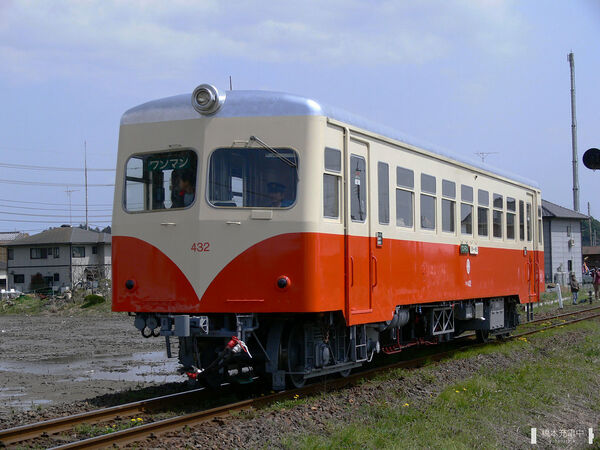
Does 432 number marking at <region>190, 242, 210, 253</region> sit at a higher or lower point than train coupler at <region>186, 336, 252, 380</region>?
higher

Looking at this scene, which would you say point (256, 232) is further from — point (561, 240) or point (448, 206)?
point (561, 240)

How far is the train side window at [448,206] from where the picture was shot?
40.4 ft

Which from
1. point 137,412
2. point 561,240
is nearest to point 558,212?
point 561,240

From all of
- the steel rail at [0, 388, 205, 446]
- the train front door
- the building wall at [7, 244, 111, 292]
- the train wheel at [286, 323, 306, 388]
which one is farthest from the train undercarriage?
the building wall at [7, 244, 111, 292]

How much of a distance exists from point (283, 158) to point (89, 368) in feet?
23.9

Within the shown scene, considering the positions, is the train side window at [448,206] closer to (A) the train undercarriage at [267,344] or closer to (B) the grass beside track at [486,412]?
(B) the grass beside track at [486,412]

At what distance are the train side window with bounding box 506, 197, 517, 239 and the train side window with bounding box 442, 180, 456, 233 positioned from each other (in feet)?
10.2

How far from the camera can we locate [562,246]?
2103 inches

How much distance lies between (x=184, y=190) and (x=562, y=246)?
49.0m

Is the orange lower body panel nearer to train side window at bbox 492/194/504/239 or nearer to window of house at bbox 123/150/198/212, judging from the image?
window of house at bbox 123/150/198/212

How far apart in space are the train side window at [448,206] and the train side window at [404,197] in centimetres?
131

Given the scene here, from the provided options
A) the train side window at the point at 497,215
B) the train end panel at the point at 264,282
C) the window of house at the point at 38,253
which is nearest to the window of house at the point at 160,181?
the train end panel at the point at 264,282

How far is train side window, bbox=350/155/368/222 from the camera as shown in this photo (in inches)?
371

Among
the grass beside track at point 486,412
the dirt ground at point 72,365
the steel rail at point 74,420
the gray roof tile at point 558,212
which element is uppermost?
the gray roof tile at point 558,212
